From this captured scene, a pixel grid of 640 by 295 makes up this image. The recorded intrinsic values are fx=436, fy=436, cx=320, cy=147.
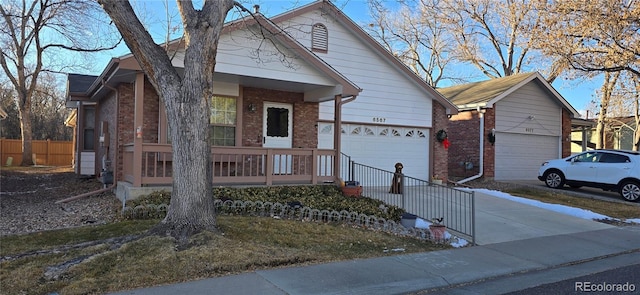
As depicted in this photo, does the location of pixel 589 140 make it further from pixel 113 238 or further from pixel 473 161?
pixel 113 238

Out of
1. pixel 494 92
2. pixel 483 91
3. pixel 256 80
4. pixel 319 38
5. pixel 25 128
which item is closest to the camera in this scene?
pixel 256 80

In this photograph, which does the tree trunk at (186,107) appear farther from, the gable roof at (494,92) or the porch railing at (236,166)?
the gable roof at (494,92)

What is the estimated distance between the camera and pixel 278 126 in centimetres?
1307

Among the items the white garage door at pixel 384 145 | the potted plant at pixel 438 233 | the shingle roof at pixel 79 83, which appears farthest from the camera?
the shingle roof at pixel 79 83

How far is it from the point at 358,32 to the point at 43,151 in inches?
1083

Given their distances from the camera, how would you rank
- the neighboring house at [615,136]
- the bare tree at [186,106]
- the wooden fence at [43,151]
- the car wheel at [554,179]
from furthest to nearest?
the neighboring house at [615,136] < the wooden fence at [43,151] < the car wheel at [554,179] < the bare tree at [186,106]

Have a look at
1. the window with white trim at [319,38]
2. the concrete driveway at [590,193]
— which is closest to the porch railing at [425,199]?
the window with white trim at [319,38]

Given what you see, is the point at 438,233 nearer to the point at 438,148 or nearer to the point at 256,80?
the point at 256,80

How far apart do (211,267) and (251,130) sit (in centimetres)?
714

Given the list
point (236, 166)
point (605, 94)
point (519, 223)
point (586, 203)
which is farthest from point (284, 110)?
point (605, 94)

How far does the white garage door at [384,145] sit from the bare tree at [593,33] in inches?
258

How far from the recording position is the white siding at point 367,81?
14422 millimetres
